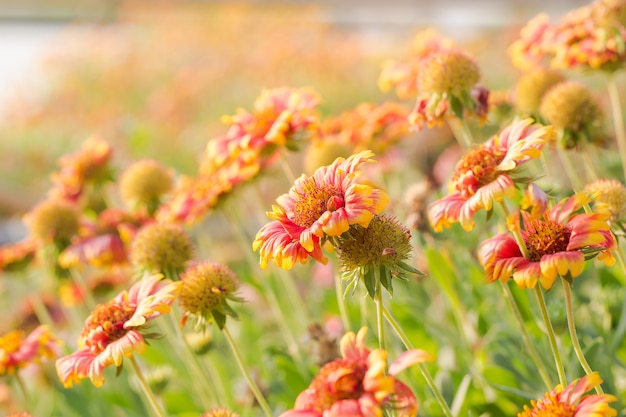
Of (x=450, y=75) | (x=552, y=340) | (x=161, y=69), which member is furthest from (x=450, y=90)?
(x=161, y=69)

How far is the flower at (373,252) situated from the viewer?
1.02m

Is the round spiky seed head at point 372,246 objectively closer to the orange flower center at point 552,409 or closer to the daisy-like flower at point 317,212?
the daisy-like flower at point 317,212

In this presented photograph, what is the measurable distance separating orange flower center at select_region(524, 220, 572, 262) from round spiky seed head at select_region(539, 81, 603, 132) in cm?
48

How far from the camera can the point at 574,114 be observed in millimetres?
1461

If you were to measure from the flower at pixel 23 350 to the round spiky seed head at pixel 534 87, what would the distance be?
45.8 inches

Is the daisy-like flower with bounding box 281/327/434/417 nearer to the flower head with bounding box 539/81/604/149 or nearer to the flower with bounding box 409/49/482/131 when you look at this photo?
the flower with bounding box 409/49/482/131

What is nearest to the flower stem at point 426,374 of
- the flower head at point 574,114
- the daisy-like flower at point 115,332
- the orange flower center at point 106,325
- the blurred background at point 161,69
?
the daisy-like flower at point 115,332

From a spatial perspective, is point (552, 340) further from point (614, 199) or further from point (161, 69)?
point (161, 69)

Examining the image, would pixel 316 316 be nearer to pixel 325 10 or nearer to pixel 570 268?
pixel 570 268

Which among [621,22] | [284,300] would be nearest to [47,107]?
[284,300]

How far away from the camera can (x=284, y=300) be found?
2.50m

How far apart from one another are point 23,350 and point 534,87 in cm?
126

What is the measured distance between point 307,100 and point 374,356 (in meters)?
0.90

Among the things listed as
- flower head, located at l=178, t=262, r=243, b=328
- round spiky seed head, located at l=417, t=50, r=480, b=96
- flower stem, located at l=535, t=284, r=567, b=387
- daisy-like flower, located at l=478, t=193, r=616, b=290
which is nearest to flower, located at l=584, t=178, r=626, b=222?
daisy-like flower, located at l=478, t=193, r=616, b=290
